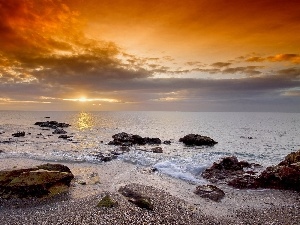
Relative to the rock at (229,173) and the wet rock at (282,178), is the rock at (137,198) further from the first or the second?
the wet rock at (282,178)

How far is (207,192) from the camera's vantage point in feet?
73.6

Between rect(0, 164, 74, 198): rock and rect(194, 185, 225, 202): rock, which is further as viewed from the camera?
rect(194, 185, 225, 202): rock

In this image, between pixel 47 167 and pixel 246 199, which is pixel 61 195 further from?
pixel 246 199

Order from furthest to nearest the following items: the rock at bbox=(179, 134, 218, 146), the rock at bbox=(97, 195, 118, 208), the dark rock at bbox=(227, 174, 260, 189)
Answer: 1. the rock at bbox=(179, 134, 218, 146)
2. the dark rock at bbox=(227, 174, 260, 189)
3. the rock at bbox=(97, 195, 118, 208)

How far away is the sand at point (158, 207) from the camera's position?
16297 millimetres

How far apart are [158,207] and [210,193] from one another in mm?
6169

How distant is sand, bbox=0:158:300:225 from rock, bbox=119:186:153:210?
0.50 meters

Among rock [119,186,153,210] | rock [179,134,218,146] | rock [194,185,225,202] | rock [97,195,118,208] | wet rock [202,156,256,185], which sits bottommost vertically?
rock [179,134,218,146]

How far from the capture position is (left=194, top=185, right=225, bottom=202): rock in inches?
846

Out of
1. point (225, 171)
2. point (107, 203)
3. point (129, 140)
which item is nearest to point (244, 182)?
point (225, 171)

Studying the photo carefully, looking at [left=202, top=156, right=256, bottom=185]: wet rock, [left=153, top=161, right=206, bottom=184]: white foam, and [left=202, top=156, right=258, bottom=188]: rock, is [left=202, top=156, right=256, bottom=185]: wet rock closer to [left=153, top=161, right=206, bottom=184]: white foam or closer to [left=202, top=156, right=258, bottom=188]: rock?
[left=202, top=156, right=258, bottom=188]: rock

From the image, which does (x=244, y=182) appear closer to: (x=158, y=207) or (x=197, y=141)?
(x=158, y=207)

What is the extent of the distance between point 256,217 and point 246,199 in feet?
13.8

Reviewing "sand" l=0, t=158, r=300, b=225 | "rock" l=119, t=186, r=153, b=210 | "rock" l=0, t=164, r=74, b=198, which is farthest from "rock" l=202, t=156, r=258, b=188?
"rock" l=0, t=164, r=74, b=198
